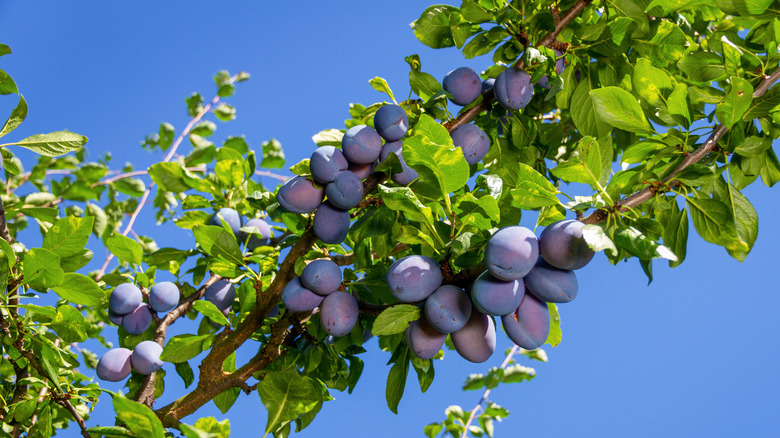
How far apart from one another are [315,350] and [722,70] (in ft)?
3.53

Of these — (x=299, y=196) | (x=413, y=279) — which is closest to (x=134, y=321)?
(x=299, y=196)

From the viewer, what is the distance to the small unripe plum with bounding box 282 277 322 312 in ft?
3.74

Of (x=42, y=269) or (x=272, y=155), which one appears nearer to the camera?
(x=42, y=269)

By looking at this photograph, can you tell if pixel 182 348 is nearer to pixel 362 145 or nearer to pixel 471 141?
pixel 362 145

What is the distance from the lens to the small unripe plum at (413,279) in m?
0.88

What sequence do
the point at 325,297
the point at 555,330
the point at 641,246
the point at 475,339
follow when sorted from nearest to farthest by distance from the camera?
the point at 641,246 < the point at 475,339 < the point at 555,330 < the point at 325,297

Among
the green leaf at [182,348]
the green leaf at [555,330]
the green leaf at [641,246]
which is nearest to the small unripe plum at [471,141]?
the green leaf at [555,330]

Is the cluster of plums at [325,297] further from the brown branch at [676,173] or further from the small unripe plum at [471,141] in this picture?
the brown branch at [676,173]

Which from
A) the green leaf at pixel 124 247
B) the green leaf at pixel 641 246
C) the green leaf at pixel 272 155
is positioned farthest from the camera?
the green leaf at pixel 272 155

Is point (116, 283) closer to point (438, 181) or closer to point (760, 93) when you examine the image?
point (438, 181)

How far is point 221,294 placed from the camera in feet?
5.06

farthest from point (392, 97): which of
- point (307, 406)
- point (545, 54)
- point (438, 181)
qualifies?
point (307, 406)

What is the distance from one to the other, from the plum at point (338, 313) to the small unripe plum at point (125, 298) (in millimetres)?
723

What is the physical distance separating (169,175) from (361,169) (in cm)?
63
